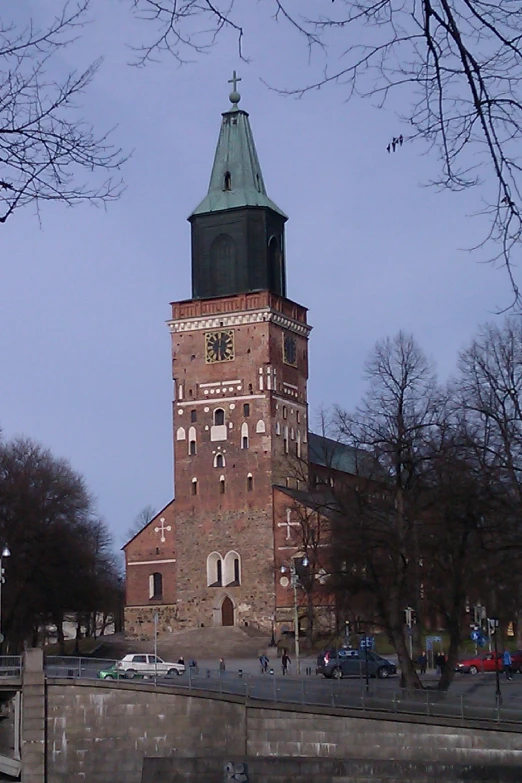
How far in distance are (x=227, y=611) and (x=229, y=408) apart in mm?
13531

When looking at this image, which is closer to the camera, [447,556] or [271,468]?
[447,556]

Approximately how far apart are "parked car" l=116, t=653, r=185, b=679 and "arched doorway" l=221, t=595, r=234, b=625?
31.8 meters

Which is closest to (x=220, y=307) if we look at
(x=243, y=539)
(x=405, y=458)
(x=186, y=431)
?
(x=186, y=431)

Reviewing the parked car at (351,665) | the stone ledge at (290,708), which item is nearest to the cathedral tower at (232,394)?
the parked car at (351,665)

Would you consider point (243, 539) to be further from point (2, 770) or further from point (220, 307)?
point (2, 770)

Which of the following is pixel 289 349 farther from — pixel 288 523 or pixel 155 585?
pixel 155 585

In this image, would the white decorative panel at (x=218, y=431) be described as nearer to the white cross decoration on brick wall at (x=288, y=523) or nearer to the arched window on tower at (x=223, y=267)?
the white cross decoration on brick wall at (x=288, y=523)

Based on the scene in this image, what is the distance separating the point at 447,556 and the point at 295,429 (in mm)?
50503

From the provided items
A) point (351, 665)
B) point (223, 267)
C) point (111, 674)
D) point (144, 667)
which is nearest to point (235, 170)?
point (223, 267)

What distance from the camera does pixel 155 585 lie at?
88.1 m

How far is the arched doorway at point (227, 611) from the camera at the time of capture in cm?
8350

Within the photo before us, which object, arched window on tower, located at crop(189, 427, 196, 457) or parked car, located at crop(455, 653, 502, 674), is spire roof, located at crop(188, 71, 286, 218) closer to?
arched window on tower, located at crop(189, 427, 196, 457)

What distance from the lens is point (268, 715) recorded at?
124ft


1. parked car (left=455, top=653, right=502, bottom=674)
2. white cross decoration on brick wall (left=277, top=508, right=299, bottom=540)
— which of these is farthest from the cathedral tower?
parked car (left=455, top=653, right=502, bottom=674)
